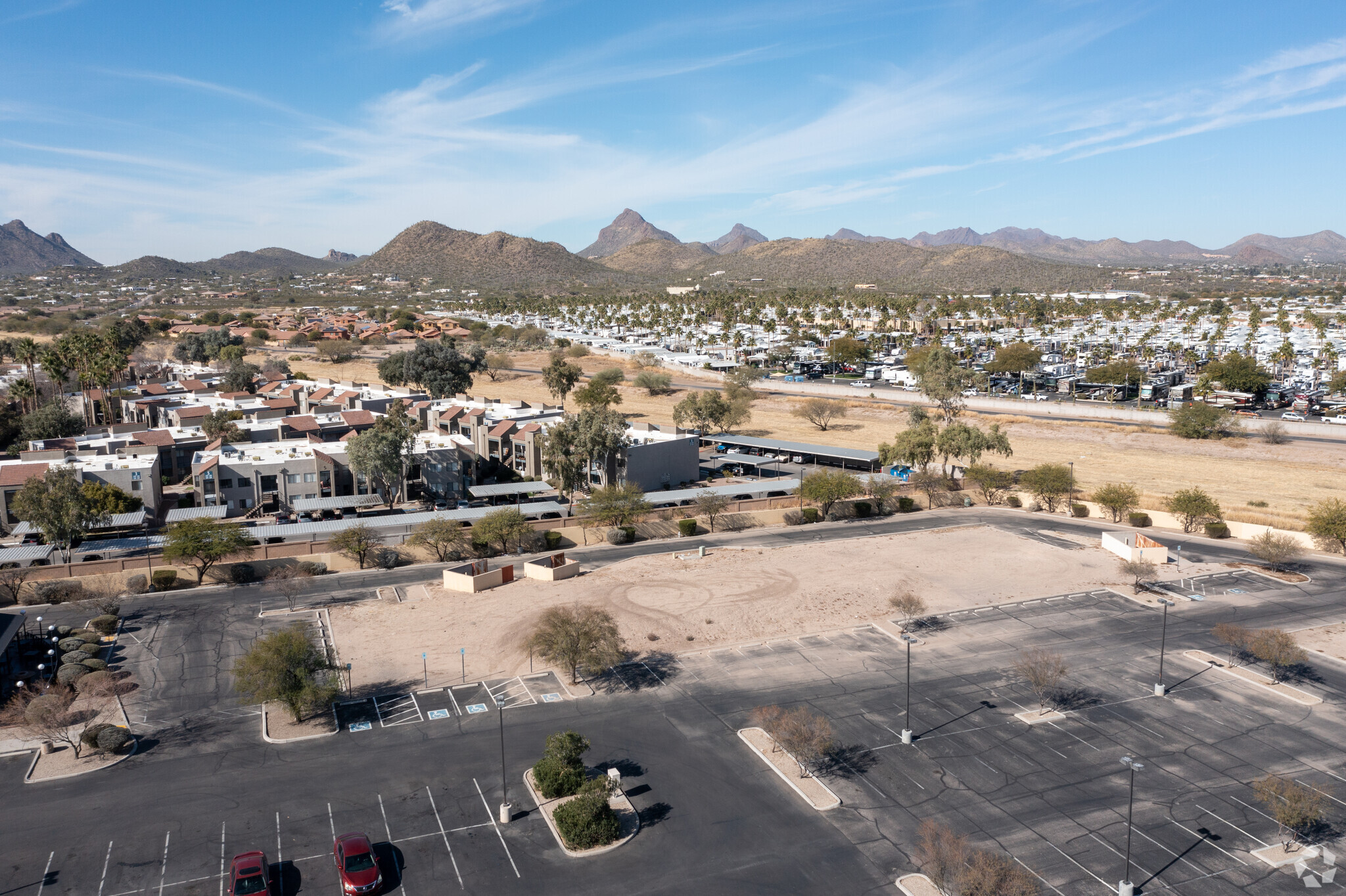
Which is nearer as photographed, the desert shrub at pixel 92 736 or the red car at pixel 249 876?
the red car at pixel 249 876

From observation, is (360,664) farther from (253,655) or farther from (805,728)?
(805,728)

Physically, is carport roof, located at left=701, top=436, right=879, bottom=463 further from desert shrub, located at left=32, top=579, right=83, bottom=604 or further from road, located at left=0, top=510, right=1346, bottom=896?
desert shrub, located at left=32, top=579, right=83, bottom=604

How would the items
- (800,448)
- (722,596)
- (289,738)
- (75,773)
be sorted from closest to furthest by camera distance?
(75,773)
(289,738)
(722,596)
(800,448)

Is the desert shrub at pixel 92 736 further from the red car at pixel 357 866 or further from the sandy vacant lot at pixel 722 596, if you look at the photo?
the red car at pixel 357 866

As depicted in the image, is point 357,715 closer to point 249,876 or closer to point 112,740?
point 112,740

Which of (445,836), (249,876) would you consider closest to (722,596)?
(445,836)

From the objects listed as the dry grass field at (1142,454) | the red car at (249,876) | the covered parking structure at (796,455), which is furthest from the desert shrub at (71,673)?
the dry grass field at (1142,454)

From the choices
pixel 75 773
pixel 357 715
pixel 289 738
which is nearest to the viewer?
pixel 75 773
